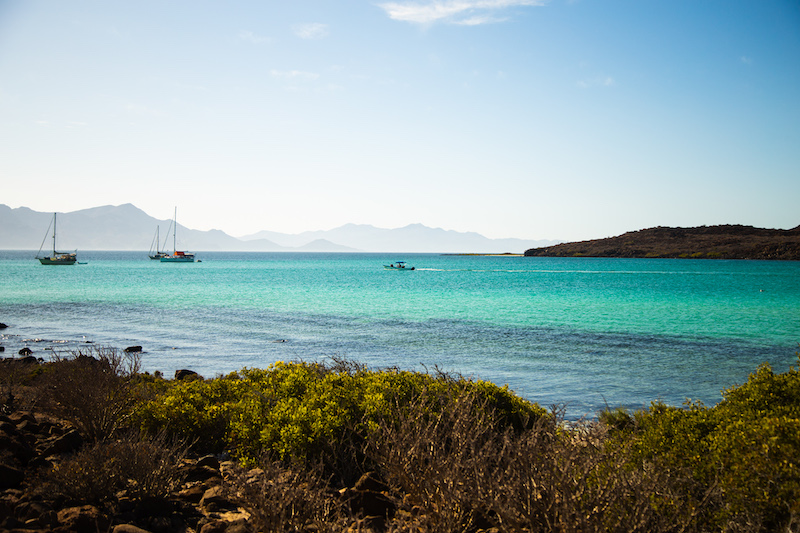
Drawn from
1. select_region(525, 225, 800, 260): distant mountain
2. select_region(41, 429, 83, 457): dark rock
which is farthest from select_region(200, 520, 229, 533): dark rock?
select_region(525, 225, 800, 260): distant mountain

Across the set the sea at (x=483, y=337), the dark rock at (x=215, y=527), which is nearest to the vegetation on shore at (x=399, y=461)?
the dark rock at (x=215, y=527)

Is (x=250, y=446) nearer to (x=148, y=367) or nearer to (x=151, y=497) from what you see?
(x=151, y=497)

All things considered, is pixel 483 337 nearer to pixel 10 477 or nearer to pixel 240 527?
pixel 240 527

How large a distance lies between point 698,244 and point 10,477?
587 feet

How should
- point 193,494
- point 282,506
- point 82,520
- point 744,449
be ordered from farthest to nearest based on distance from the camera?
point 193,494 → point 82,520 → point 744,449 → point 282,506

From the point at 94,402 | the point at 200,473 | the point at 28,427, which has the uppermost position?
the point at 94,402

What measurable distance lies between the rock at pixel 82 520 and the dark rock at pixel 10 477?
1.19 meters

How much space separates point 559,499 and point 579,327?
2253cm

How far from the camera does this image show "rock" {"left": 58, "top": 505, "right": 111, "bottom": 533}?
448 centimetres

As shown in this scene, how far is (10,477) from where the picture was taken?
5.36 meters

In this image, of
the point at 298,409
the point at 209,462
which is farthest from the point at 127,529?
the point at 298,409

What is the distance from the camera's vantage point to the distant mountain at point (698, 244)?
140000 mm

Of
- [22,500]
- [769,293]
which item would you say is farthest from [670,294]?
[22,500]

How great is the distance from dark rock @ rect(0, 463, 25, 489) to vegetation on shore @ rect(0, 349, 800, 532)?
32 millimetres
